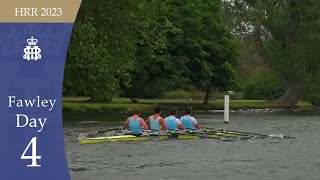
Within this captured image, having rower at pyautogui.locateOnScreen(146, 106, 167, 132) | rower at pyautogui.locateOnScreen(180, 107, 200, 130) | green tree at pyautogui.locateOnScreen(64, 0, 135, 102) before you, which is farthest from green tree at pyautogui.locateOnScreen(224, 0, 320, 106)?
rower at pyautogui.locateOnScreen(146, 106, 167, 132)

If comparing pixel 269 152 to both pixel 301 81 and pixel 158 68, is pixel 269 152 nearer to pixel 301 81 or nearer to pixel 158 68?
pixel 158 68

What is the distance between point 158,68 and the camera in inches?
2234

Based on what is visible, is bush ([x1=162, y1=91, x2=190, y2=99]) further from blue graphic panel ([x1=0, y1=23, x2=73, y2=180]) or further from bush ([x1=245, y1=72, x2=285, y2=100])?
blue graphic panel ([x1=0, y1=23, x2=73, y2=180])

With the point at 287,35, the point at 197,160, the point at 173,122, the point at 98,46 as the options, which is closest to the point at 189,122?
the point at 173,122

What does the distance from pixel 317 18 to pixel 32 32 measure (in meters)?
56.6

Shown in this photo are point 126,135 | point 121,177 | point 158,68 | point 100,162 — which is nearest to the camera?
point 121,177

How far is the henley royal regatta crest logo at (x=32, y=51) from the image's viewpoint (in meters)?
7.74

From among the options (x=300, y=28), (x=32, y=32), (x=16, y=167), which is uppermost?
(x=300, y=28)

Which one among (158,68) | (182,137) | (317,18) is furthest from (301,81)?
(182,137)

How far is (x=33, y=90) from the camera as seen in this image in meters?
7.70

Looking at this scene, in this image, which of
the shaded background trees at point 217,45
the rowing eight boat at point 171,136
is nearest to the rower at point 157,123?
the rowing eight boat at point 171,136

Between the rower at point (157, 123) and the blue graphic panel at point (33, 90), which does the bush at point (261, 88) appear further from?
the blue graphic panel at point (33, 90)

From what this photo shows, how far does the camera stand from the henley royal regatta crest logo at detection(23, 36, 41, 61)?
7.74 metres

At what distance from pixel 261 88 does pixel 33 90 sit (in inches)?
3211
